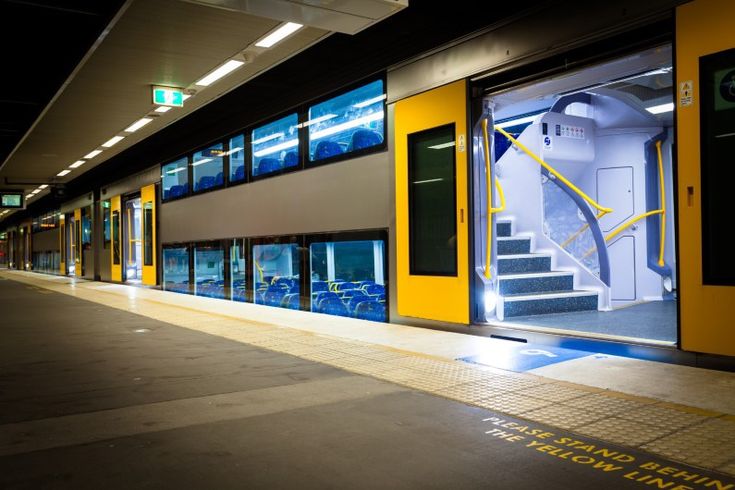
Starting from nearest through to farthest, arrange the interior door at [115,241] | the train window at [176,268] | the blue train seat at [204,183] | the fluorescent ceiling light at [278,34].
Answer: the fluorescent ceiling light at [278,34]
the blue train seat at [204,183]
the train window at [176,268]
the interior door at [115,241]

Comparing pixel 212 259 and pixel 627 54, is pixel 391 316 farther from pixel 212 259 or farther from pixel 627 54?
pixel 212 259

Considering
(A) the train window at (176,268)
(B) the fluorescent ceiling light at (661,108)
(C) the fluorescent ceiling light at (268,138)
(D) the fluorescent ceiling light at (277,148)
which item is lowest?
(A) the train window at (176,268)

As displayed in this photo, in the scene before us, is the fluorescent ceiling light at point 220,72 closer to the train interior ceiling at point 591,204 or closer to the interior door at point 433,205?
the interior door at point 433,205

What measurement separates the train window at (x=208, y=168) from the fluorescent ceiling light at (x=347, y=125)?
12.5 ft

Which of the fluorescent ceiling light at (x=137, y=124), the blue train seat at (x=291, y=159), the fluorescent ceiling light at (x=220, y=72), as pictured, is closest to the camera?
the fluorescent ceiling light at (x=220, y=72)

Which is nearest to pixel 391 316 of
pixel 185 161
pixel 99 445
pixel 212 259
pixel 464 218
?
pixel 464 218

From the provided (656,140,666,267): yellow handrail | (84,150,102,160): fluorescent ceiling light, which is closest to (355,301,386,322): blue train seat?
(656,140,666,267): yellow handrail

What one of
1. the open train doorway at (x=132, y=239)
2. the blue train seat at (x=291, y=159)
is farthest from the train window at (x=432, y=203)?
the open train doorway at (x=132, y=239)

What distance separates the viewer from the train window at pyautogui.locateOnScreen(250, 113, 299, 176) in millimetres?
10352

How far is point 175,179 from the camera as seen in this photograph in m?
15.5

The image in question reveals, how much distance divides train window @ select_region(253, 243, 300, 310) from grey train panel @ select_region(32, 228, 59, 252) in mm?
22970

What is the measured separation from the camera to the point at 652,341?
204 inches

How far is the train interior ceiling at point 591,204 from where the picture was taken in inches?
316

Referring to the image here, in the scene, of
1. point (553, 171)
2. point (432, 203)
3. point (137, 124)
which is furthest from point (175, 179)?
point (553, 171)
